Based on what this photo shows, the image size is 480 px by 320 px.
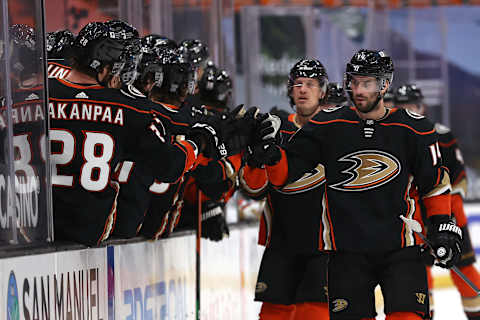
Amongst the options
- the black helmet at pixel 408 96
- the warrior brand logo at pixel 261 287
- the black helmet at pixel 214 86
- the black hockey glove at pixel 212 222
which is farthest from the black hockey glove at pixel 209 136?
the black helmet at pixel 408 96

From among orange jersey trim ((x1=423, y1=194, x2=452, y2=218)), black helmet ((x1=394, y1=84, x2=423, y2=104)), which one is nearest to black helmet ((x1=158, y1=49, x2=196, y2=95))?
orange jersey trim ((x1=423, y1=194, x2=452, y2=218))

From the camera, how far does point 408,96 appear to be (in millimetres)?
6812

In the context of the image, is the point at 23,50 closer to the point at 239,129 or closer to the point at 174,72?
the point at 239,129

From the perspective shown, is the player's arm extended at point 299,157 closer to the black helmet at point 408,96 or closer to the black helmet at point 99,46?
the black helmet at point 99,46

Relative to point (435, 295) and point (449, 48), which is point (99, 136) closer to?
point (435, 295)

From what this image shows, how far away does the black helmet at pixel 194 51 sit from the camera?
5.08m

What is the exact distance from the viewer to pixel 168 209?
4.73 m

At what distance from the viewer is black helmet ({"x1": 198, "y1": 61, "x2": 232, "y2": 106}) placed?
551 cm

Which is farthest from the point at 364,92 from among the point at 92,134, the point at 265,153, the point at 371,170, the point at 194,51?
the point at 194,51

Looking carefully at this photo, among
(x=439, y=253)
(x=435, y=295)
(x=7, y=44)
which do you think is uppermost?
(x=7, y=44)

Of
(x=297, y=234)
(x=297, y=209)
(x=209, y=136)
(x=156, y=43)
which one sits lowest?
(x=297, y=234)

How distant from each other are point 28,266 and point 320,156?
146 cm

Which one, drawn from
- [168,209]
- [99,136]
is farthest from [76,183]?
[168,209]

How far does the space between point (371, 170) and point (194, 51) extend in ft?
4.93
